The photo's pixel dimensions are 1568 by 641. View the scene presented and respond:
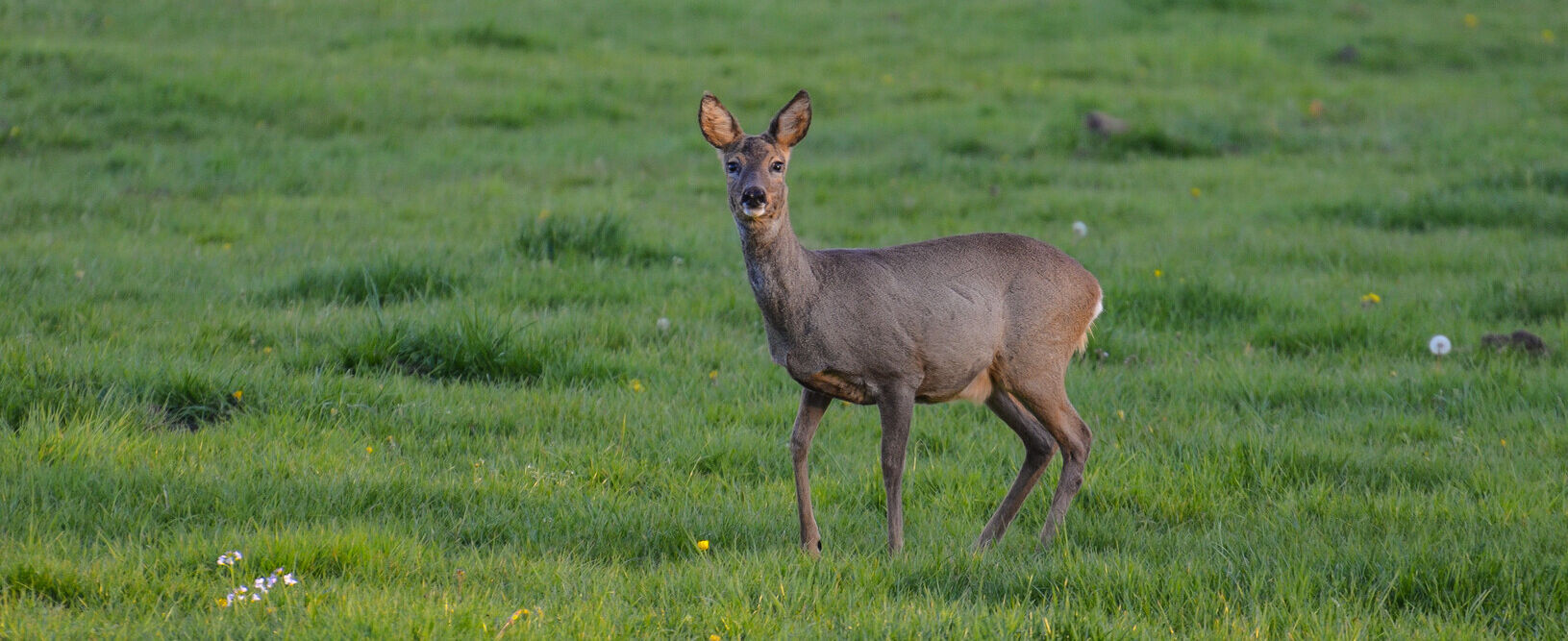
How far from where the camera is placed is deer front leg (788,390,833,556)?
4492 mm

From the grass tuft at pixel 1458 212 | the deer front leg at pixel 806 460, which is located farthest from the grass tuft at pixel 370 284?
the grass tuft at pixel 1458 212

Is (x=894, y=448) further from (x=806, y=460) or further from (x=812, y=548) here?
(x=812, y=548)

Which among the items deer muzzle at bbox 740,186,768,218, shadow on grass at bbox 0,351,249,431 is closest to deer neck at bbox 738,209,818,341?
deer muzzle at bbox 740,186,768,218

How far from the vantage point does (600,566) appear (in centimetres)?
427

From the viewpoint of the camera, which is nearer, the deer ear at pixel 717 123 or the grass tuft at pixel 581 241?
the deer ear at pixel 717 123

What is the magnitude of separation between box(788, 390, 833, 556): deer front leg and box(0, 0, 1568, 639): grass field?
16cm

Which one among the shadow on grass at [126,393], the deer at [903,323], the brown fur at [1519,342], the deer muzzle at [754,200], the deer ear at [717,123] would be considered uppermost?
the deer ear at [717,123]

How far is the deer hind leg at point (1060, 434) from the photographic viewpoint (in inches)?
186

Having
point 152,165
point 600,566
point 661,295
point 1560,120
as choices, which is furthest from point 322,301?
point 1560,120

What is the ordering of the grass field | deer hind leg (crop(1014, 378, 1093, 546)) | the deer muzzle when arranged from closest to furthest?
the grass field < the deer muzzle < deer hind leg (crop(1014, 378, 1093, 546))

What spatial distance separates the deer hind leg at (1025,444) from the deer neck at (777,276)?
2.92 ft

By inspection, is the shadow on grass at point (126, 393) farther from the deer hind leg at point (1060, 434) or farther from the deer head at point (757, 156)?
the deer hind leg at point (1060, 434)

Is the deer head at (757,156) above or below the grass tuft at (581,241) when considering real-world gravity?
above

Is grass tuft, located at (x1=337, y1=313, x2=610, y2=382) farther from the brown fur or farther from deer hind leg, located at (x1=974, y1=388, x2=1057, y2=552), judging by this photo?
the brown fur
